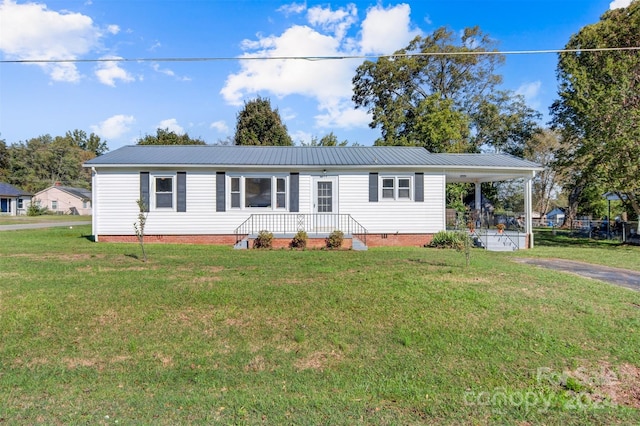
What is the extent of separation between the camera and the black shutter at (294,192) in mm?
13352

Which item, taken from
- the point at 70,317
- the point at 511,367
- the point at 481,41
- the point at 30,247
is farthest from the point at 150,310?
the point at 481,41

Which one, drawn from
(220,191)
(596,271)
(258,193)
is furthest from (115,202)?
(596,271)

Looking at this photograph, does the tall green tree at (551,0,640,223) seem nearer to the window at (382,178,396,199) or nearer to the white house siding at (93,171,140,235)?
the window at (382,178,396,199)

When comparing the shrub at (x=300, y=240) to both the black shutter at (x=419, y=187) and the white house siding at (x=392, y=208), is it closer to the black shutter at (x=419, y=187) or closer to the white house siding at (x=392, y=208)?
the white house siding at (x=392, y=208)

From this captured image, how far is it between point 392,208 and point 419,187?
1.31m

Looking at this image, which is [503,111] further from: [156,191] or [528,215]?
[156,191]

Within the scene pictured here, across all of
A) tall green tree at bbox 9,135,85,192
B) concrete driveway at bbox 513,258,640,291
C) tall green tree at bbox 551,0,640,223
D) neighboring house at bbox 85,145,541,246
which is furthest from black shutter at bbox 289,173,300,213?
tall green tree at bbox 9,135,85,192

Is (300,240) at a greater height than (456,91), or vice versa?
(456,91)

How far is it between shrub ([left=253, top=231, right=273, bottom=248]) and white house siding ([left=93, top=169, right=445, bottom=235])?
1.64 metres

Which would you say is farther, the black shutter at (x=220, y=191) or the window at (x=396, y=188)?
the window at (x=396, y=188)

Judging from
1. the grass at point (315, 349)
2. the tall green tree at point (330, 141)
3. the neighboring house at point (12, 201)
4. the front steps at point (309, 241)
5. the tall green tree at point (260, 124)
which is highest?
the tall green tree at point (260, 124)

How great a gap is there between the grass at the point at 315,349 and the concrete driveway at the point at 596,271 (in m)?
1.42

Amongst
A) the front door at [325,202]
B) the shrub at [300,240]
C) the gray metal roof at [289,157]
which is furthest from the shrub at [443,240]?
the shrub at [300,240]

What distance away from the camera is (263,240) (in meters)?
11.9
